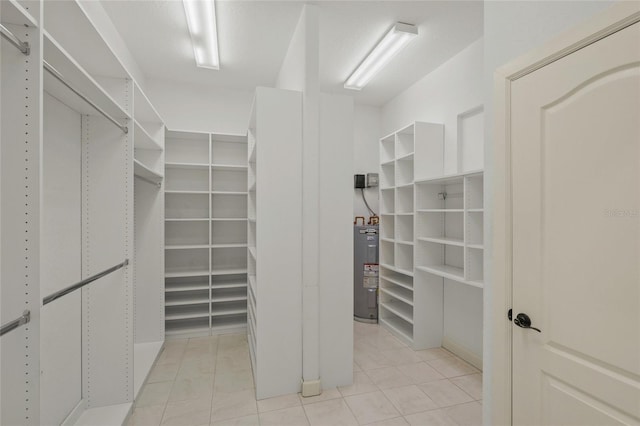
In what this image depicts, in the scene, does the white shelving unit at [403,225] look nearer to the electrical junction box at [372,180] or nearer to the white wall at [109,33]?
the electrical junction box at [372,180]

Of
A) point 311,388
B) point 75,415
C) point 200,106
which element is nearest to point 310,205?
point 311,388

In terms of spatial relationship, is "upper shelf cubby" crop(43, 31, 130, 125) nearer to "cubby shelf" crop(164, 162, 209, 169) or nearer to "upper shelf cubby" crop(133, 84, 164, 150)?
"upper shelf cubby" crop(133, 84, 164, 150)

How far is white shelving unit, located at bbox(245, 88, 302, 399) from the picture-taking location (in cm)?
243

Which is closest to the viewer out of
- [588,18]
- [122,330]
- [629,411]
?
[629,411]

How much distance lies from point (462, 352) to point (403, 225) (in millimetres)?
1530

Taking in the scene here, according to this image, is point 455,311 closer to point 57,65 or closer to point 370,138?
point 370,138

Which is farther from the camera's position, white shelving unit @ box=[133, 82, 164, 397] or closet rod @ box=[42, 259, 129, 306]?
white shelving unit @ box=[133, 82, 164, 397]

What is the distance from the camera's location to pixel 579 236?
1.17m

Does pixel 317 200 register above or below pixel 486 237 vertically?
above

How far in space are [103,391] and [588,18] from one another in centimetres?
342

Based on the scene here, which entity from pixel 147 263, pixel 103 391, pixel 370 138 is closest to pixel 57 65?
pixel 103 391

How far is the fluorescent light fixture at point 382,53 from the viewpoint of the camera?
2781 millimetres

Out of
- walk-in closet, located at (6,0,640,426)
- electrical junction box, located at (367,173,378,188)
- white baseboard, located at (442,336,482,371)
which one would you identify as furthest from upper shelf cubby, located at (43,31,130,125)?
white baseboard, located at (442,336,482,371)

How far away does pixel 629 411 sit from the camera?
3.39 feet
